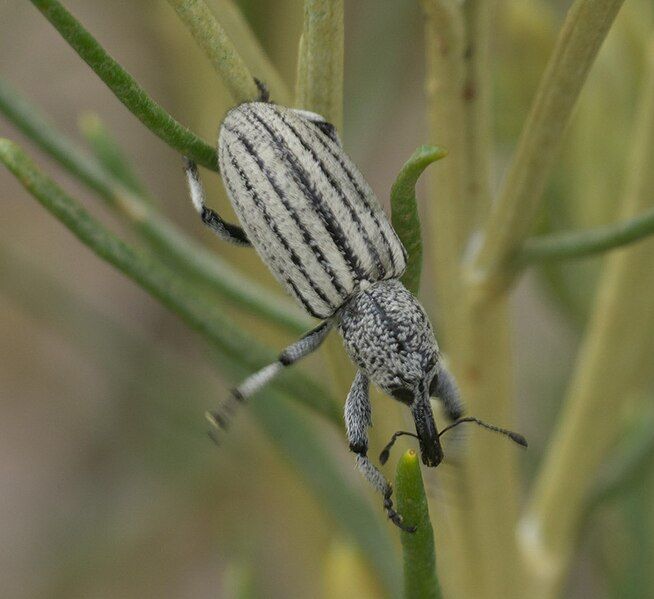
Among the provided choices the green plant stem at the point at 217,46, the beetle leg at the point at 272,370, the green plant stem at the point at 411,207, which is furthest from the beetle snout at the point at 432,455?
the green plant stem at the point at 217,46

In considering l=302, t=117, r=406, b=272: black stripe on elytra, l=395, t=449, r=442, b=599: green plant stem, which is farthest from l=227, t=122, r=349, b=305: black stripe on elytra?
l=395, t=449, r=442, b=599: green plant stem

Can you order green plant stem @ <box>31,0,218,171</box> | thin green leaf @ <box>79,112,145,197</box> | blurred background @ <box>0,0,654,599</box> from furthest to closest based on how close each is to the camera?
blurred background @ <box>0,0,654,599</box> < thin green leaf @ <box>79,112,145,197</box> < green plant stem @ <box>31,0,218,171</box>

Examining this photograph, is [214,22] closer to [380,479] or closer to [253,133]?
[253,133]

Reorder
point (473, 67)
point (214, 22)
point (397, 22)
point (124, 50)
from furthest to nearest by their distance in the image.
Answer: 1. point (124, 50)
2. point (397, 22)
3. point (473, 67)
4. point (214, 22)

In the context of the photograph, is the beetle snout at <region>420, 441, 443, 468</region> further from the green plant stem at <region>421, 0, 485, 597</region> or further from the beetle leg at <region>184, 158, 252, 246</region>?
the beetle leg at <region>184, 158, 252, 246</region>

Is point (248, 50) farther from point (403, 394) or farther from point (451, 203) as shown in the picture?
point (403, 394)

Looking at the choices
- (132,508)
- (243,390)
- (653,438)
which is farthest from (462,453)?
(132,508)

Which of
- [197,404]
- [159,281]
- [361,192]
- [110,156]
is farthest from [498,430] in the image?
[197,404]
